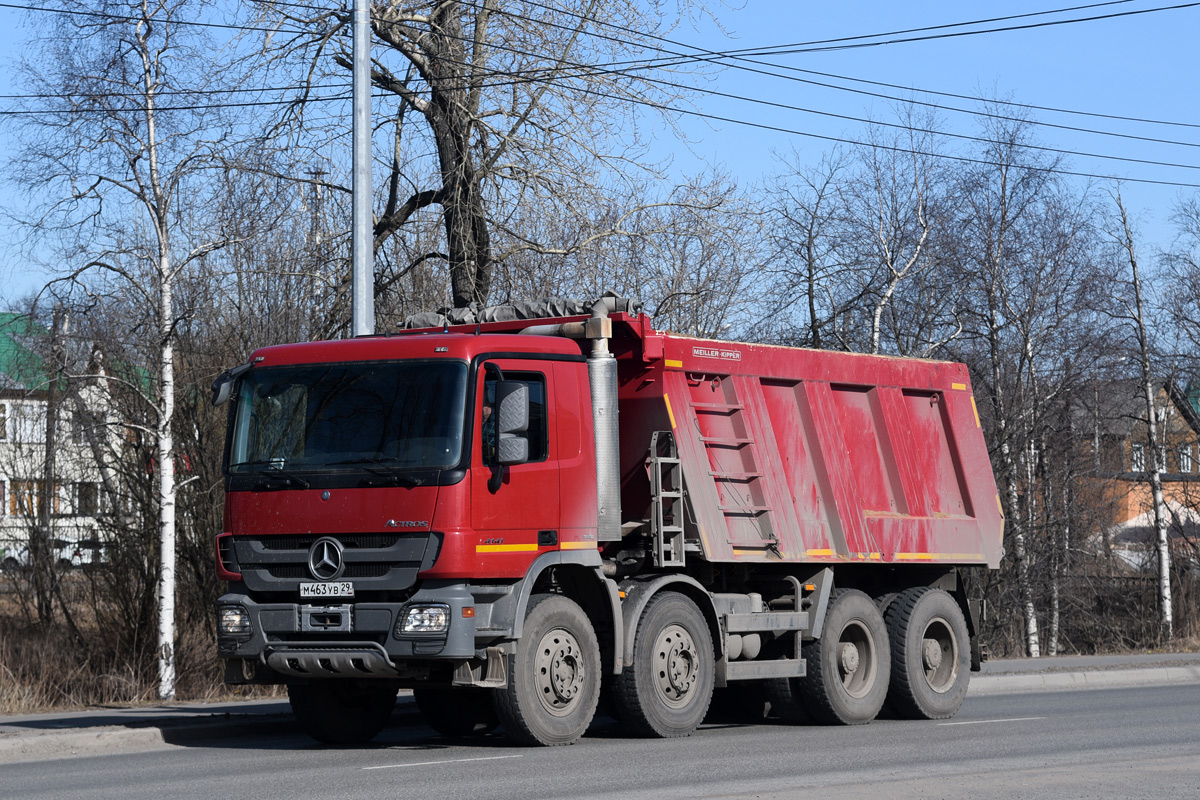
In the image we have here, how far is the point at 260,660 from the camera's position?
10641mm

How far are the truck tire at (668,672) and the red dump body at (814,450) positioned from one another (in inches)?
23.7

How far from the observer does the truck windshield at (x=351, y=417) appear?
412 inches

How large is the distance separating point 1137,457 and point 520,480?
97.1ft

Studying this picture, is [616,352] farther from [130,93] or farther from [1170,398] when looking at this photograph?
[1170,398]

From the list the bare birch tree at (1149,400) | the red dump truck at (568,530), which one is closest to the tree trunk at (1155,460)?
the bare birch tree at (1149,400)

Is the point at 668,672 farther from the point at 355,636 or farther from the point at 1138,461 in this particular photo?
the point at 1138,461

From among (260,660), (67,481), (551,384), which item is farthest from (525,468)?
(67,481)

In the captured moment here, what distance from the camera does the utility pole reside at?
44.7 feet

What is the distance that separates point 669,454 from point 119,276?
8.03 m

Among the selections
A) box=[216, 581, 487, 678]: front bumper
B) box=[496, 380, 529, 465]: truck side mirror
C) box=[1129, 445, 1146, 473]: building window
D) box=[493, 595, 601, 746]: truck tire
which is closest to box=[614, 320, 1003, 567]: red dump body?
box=[493, 595, 601, 746]: truck tire

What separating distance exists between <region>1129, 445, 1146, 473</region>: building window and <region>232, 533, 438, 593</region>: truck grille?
27.3 m

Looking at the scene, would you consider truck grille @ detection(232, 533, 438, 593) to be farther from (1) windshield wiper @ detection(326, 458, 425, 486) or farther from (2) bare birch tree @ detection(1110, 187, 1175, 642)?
(2) bare birch tree @ detection(1110, 187, 1175, 642)

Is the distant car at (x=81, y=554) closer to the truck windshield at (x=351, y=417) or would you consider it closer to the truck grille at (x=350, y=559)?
the truck windshield at (x=351, y=417)

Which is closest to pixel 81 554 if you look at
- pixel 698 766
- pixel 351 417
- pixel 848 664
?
pixel 351 417
